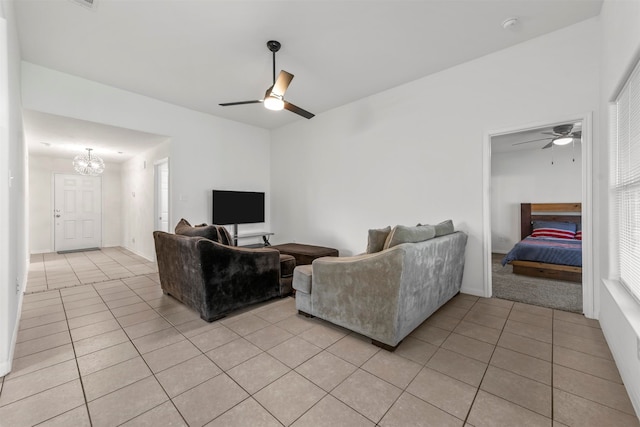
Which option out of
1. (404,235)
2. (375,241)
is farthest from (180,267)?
(404,235)

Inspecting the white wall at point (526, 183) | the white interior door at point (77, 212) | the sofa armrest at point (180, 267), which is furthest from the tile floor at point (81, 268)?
the white wall at point (526, 183)

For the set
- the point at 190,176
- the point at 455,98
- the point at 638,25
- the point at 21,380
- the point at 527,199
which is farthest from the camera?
the point at 527,199

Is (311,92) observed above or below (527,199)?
above

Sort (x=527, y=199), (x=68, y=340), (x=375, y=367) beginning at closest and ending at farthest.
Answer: (x=375, y=367) → (x=68, y=340) → (x=527, y=199)

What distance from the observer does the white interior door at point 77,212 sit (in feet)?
22.1

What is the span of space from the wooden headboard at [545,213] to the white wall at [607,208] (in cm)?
384

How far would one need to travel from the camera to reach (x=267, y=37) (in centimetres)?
285

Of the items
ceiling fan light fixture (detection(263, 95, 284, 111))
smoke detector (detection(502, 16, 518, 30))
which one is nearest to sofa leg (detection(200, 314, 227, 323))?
ceiling fan light fixture (detection(263, 95, 284, 111))

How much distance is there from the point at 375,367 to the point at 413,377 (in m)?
0.25

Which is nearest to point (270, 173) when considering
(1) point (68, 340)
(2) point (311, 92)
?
(2) point (311, 92)

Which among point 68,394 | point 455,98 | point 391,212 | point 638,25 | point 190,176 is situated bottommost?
point 68,394

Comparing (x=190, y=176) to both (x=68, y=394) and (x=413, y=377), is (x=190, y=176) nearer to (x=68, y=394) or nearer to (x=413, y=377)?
(x=68, y=394)

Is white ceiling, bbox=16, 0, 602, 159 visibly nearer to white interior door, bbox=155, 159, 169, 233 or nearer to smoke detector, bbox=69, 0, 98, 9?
smoke detector, bbox=69, 0, 98, 9

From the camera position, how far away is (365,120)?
171 inches
